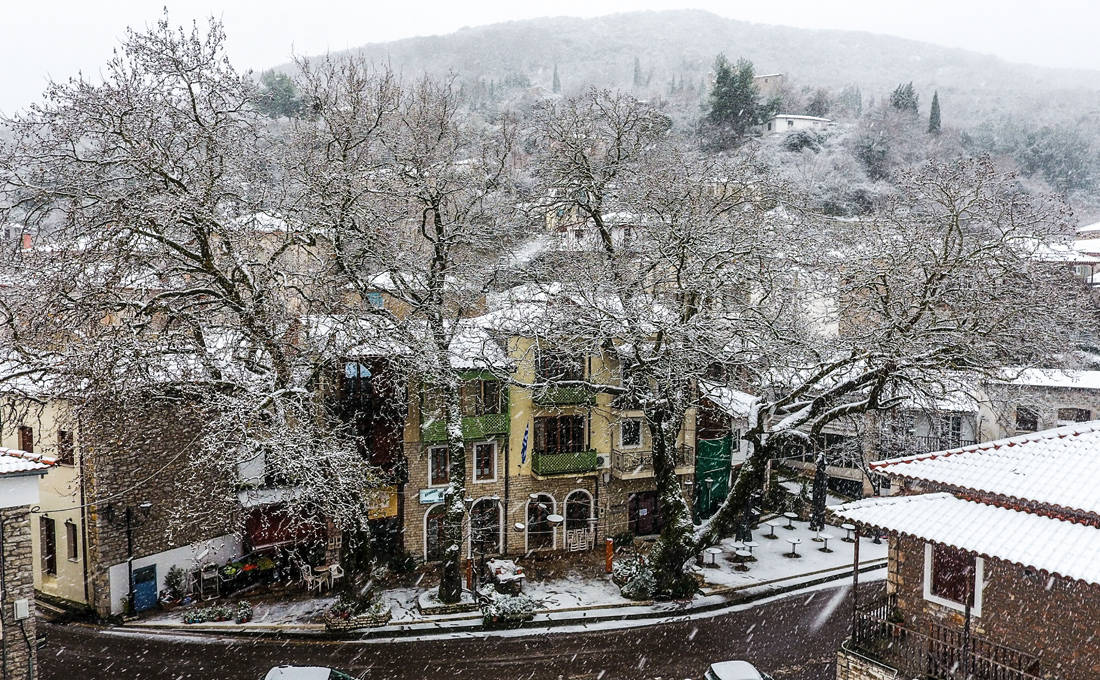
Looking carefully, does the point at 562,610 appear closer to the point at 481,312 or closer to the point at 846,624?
the point at 846,624

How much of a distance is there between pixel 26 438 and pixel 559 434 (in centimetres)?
1626

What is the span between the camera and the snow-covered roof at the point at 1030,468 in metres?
11.7

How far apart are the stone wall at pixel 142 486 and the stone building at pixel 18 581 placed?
5.58 meters

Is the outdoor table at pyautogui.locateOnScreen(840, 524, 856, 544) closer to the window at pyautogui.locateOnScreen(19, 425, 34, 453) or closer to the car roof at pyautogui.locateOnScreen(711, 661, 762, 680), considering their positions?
the car roof at pyautogui.locateOnScreen(711, 661, 762, 680)

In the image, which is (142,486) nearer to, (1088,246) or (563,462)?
(563,462)

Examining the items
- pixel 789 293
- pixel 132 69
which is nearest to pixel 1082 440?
pixel 789 293

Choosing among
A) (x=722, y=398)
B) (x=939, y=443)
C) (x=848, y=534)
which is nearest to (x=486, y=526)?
(x=722, y=398)

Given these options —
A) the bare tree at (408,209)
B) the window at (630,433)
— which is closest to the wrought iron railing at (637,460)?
the window at (630,433)

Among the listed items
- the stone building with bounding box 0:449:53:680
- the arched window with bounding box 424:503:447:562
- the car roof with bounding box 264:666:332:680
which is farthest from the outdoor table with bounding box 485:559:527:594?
the stone building with bounding box 0:449:53:680

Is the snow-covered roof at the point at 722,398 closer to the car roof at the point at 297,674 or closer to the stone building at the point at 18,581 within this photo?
the car roof at the point at 297,674

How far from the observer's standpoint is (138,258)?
16234 mm

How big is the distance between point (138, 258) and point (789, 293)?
1856cm

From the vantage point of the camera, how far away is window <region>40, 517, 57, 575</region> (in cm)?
2098

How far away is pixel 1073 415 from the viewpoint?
3000 cm
